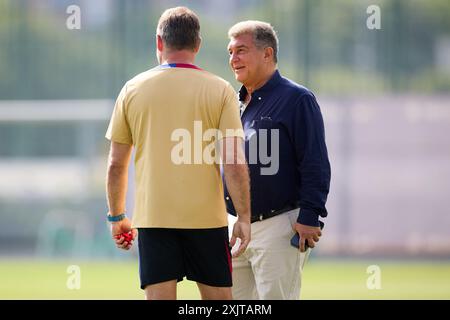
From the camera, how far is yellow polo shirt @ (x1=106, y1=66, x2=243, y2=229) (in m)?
4.50

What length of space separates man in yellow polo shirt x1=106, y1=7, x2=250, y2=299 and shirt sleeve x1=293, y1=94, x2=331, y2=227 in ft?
1.91

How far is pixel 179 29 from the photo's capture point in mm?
4559

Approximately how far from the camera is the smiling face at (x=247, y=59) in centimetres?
538

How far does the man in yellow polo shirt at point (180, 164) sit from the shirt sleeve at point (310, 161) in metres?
0.58

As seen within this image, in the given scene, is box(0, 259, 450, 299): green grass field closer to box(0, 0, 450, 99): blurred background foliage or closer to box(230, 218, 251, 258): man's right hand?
box(0, 0, 450, 99): blurred background foliage

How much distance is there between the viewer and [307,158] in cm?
518

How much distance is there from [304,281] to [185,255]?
7127 mm

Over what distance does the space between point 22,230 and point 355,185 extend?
18.5 feet

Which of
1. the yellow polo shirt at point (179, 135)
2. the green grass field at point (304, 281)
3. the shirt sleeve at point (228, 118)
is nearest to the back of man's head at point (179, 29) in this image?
→ the yellow polo shirt at point (179, 135)

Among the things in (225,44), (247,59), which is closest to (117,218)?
(247,59)

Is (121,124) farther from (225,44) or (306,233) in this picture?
(225,44)

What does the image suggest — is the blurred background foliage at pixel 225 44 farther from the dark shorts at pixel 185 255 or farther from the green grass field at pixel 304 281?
the dark shorts at pixel 185 255
